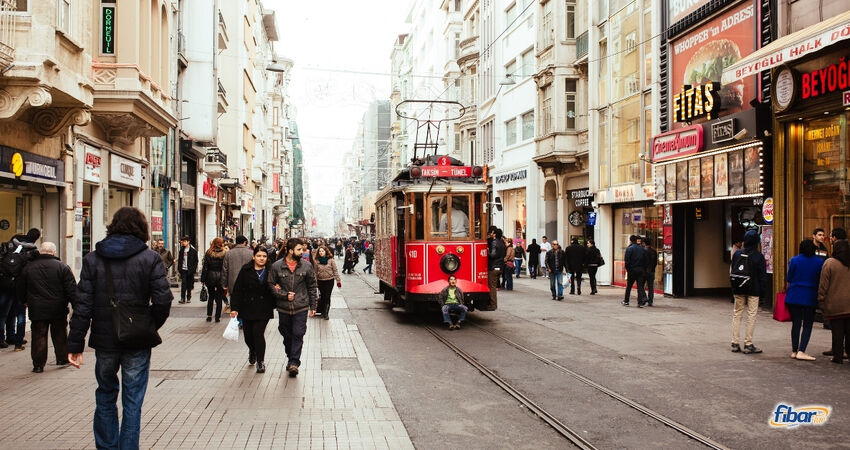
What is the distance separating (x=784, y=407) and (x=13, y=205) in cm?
1390

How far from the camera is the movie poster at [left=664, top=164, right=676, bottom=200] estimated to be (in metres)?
20.8

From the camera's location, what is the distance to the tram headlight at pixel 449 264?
14828 millimetres

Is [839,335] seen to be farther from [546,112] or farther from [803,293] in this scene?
[546,112]

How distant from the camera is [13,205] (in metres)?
14.7

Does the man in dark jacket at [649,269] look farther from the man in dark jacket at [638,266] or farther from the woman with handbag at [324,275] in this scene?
the woman with handbag at [324,275]

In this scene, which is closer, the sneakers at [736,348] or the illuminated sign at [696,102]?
the sneakers at [736,348]

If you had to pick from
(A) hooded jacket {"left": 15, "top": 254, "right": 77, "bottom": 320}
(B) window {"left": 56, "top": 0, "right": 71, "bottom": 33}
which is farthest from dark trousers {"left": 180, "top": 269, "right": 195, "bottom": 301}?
(A) hooded jacket {"left": 15, "top": 254, "right": 77, "bottom": 320}

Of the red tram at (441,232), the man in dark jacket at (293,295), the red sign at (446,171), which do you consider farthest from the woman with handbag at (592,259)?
the man in dark jacket at (293,295)

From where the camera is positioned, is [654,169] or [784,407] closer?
[784,407]

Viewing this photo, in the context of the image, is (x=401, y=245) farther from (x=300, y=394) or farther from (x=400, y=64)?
(x=400, y=64)

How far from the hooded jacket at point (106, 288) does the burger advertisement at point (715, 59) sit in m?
15.6

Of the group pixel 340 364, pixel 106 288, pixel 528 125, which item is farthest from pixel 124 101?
pixel 528 125

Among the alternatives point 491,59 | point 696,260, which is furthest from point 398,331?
point 491,59

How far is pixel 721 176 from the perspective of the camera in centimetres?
1858
